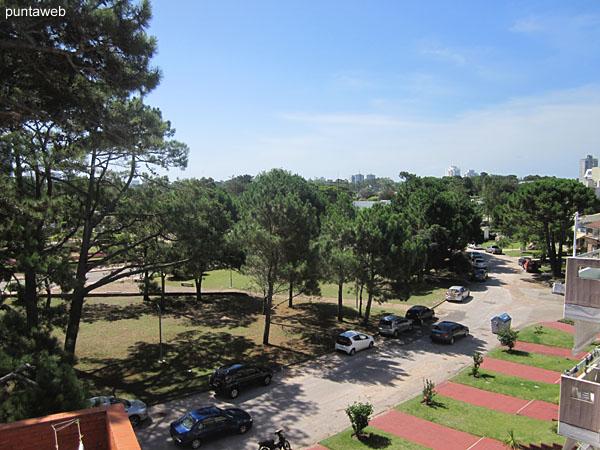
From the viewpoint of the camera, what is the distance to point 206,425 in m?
13.6

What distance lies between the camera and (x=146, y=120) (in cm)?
1630

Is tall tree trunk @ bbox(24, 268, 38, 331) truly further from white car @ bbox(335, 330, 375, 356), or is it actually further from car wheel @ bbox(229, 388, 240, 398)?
white car @ bbox(335, 330, 375, 356)

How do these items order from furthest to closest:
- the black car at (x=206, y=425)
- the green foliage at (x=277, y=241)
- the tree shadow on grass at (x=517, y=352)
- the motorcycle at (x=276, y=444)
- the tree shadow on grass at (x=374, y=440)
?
the tree shadow on grass at (x=517, y=352), the green foliage at (x=277, y=241), the tree shadow on grass at (x=374, y=440), the black car at (x=206, y=425), the motorcycle at (x=276, y=444)

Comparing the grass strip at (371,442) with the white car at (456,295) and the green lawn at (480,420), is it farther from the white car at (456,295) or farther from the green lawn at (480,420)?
the white car at (456,295)

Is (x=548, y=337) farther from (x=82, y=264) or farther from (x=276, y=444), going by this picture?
(x=82, y=264)

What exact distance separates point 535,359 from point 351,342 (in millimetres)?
9785

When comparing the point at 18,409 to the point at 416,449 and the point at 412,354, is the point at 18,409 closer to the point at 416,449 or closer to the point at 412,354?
the point at 416,449

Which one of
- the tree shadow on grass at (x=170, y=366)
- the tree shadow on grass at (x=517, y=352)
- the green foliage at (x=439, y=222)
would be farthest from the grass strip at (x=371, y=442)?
the green foliage at (x=439, y=222)

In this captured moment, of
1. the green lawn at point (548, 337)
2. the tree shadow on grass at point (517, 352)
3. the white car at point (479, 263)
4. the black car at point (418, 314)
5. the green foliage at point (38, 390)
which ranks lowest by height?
the tree shadow on grass at point (517, 352)

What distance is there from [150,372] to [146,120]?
1177cm

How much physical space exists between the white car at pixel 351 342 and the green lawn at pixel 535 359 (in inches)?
274

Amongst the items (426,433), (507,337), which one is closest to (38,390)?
(426,433)

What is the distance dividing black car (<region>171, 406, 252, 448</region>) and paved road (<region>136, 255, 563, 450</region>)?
0.36 metres

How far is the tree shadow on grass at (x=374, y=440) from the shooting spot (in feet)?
44.2
